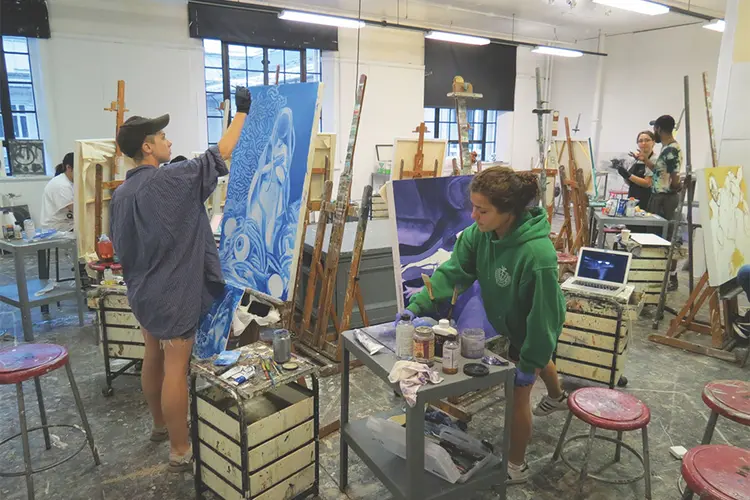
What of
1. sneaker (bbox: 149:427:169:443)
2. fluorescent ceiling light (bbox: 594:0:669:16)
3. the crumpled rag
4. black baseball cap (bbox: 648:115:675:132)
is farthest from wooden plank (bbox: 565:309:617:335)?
fluorescent ceiling light (bbox: 594:0:669:16)

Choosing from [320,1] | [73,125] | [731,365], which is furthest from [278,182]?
[320,1]

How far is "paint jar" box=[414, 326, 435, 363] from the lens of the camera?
169 centimetres

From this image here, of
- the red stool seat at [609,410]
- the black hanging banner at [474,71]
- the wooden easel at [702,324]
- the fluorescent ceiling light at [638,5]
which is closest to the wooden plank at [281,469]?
the red stool seat at [609,410]

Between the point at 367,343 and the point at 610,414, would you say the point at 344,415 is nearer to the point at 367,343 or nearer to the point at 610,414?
the point at 367,343

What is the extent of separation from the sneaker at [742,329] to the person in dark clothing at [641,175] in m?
1.89

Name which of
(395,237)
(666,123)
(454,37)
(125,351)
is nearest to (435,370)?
(395,237)

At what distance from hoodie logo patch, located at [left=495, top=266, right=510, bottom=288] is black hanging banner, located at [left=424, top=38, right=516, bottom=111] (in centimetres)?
760

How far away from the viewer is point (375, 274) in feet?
12.0

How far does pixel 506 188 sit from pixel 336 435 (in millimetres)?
1449

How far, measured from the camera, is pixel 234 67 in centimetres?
783

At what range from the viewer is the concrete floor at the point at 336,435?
211 centimetres

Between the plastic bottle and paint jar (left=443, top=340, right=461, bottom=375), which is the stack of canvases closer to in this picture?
the plastic bottle

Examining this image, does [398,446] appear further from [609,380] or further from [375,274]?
[375,274]

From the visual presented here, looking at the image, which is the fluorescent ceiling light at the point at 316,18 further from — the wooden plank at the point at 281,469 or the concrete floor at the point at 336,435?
the wooden plank at the point at 281,469
